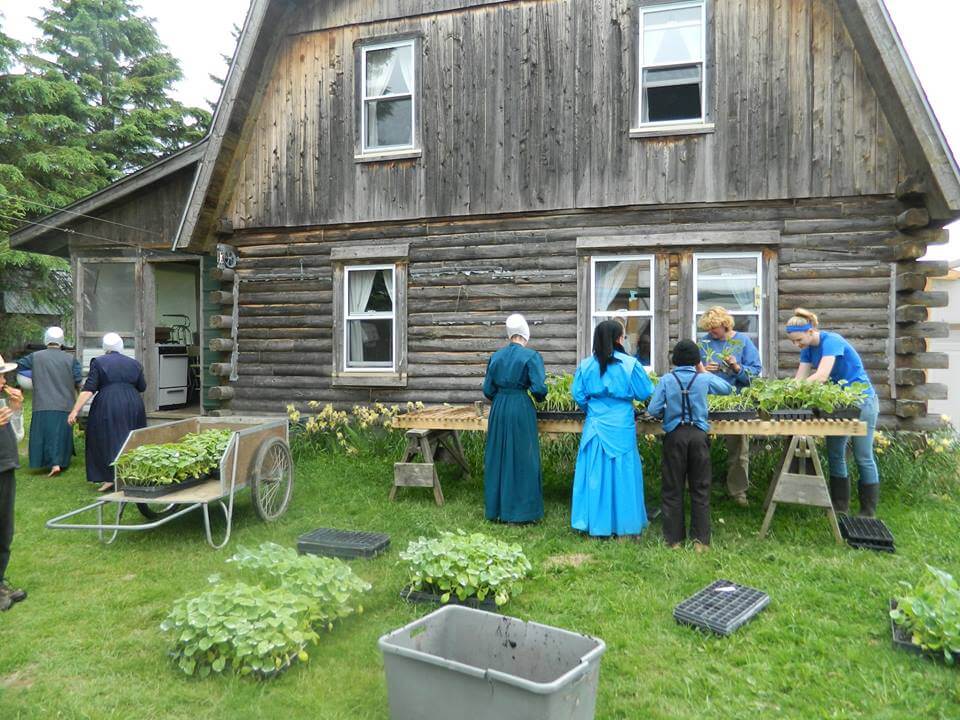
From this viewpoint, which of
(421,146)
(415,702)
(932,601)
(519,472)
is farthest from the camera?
(421,146)

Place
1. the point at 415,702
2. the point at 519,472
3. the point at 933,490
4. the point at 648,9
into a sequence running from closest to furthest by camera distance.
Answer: the point at 415,702 < the point at 519,472 < the point at 933,490 < the point at 648,9

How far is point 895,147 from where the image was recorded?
812 cm

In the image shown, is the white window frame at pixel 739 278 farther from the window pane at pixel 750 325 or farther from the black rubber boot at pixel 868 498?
the black rubber boot at pixel 868 498

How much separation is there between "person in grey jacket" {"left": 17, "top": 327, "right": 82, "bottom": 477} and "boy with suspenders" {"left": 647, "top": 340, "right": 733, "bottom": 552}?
817 cm

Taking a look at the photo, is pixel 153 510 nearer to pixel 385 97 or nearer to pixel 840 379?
pixel 385 97

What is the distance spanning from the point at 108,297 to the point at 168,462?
757 centimetres

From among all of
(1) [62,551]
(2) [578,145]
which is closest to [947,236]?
(2) [578,145]

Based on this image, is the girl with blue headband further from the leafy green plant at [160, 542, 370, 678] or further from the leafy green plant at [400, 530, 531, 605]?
the leafy green plant at [160, 542, 370, 678]

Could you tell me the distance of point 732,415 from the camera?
5.82m

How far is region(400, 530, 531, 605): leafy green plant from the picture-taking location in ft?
14.5

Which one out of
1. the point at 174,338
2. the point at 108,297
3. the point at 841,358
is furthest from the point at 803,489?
the point at 174,338

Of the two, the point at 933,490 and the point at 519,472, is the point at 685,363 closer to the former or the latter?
the point at 519,472

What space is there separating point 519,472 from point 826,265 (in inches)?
197

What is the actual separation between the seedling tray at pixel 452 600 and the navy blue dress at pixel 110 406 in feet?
16.1
